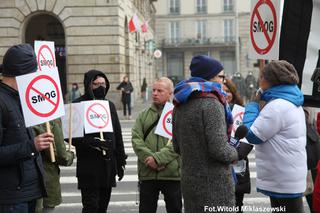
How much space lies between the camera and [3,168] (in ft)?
11.8

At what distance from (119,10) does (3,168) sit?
2156 cm

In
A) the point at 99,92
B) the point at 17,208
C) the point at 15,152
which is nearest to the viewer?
the point at 15,152

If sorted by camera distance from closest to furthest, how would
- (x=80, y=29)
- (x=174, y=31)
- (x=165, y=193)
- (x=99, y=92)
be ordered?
(x=165, y=193) < (x=99, y=92) < (x=80, y=29) < (x=174, y=31)

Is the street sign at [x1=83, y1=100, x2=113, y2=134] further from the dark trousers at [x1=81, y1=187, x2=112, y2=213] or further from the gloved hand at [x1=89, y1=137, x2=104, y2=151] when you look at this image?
the dark trousers at [x1=81, y1=187, x2=112, y2=213]

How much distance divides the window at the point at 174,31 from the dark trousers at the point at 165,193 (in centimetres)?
6331

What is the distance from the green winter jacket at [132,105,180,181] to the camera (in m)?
5.03

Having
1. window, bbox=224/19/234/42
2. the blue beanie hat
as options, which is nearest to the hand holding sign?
the blue beanie hat

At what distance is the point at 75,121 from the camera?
5.48 metres

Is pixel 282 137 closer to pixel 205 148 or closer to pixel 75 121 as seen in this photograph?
pixel 205 148

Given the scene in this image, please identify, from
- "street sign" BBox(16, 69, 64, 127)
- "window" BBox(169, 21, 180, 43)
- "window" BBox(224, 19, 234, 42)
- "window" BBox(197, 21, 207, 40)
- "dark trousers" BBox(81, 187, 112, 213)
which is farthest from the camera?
"window" BBox(169, 21, 180, 43)

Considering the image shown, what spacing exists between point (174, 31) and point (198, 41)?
3.97 m

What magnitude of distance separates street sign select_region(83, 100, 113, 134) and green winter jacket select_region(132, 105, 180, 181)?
0.41m

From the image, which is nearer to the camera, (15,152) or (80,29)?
(15,152)

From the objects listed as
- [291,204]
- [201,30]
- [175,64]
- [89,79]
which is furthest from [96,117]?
[201,30]
